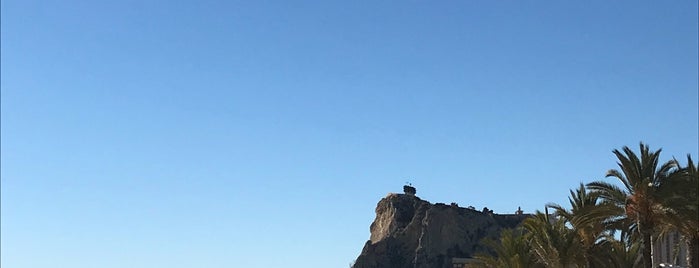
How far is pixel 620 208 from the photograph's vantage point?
39.0m

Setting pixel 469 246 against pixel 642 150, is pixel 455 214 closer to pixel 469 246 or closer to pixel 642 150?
pixel 469 246

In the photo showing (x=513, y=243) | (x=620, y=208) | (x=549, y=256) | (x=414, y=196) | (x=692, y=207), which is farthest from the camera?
(x=414, y=196)

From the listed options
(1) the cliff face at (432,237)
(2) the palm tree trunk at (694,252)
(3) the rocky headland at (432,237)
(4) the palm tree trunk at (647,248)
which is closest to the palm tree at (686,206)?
(2) the palm tree trunk at (694,252)

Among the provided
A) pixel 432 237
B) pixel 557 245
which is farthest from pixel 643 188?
pixel 432 237

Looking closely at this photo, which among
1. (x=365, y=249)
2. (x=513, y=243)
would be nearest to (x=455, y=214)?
(x=365, y=249)

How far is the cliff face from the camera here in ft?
601

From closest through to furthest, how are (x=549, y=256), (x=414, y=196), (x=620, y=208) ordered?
(x=620, y=208), (x=549, y=256), (x=414, y=196)

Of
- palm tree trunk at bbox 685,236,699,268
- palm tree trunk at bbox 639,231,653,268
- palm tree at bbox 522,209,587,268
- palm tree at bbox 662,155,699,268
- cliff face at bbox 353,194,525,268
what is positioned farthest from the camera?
cliff face at bbox 353,194,525,268

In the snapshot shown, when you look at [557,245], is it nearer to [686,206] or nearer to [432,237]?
[686,206]

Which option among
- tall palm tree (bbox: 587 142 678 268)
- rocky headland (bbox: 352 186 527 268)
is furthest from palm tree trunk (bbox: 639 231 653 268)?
rocky headland (bbox: 352 186 527 268)

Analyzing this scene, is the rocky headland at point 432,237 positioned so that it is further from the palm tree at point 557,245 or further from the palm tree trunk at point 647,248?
the palm tree trunk at point 647,248

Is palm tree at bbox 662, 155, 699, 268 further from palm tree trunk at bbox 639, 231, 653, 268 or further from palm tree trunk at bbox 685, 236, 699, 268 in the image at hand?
palm tree trunk at bbox 639, 231, 653, 268

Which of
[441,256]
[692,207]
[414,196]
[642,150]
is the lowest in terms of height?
[692,207]

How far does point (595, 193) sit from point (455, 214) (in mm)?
147154
